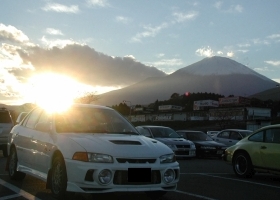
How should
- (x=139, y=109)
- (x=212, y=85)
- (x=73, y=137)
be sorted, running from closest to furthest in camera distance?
(x=73, y=137), (x=139, y=109), (x=212, y=85)

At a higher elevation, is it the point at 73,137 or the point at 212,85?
the point at 212,85

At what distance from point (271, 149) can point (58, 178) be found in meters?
6.07

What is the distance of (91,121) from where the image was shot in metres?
7.72

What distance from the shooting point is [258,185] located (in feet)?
32.8

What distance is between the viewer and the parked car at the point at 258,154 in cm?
1082

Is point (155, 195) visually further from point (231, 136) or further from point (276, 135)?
point (231, 136)

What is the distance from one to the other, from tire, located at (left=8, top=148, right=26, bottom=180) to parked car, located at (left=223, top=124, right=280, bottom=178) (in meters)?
5.80

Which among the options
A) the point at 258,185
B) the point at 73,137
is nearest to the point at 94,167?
the point at 73,137

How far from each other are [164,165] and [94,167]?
1.06m

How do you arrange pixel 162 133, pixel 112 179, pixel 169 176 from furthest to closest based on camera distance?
1. pixel 162 133
2. pixel 169 176
3. pixel 112 179

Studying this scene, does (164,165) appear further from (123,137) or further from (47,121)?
(47,121)

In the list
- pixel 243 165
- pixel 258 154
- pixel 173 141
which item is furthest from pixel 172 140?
pixel 258 154

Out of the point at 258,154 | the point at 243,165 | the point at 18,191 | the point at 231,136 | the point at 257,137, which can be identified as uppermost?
the point at 257,137

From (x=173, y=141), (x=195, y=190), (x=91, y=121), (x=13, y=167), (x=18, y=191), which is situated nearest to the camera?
(x=91, y=121)
